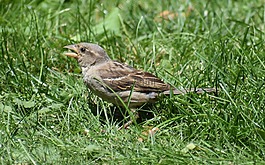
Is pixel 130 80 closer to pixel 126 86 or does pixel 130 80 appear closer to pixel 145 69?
pixel 126 86

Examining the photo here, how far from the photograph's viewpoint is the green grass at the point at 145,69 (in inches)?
183

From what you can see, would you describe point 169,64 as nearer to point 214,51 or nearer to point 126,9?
point 214,51

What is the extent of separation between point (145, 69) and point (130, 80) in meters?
0.66

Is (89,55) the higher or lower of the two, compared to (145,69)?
higher

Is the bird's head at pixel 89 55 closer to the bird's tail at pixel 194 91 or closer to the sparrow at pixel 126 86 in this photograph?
the sparrow at pixel 126 86

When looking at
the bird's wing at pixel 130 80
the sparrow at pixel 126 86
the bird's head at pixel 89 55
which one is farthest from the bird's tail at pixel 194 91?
the bird's head at pixel 89 55

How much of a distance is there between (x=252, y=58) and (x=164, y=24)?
5.78ft

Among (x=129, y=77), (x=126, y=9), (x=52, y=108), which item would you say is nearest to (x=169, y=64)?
(x=129, y=77)

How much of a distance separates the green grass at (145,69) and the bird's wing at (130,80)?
0.52 ft

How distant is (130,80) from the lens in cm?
556

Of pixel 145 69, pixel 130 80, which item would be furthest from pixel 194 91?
pixel 145 69

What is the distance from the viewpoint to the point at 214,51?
6.08 m

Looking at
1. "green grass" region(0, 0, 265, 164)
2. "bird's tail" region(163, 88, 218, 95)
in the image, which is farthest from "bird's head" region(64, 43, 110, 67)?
"bird's tail" region(163, 88, 218, 95)

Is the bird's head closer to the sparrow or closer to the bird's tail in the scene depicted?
the sparrow
